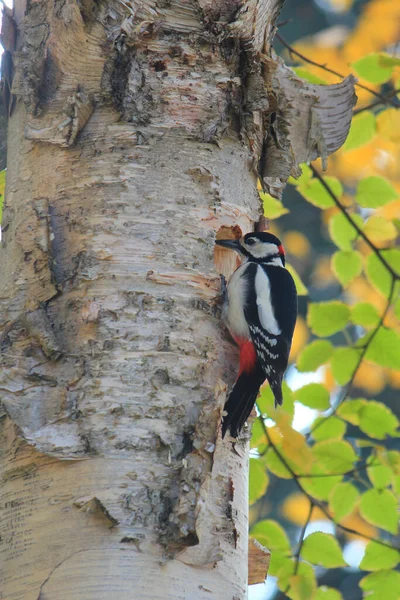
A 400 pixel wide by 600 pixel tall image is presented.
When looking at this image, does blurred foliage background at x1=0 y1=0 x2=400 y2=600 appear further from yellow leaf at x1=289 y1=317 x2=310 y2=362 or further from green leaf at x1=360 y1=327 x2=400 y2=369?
yellow leaf at x1=289 y1=317 x2=310 y2=362

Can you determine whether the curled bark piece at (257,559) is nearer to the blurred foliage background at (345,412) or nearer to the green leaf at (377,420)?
the blurred foliage background at (345,412)

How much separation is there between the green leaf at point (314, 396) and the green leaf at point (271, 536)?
1.59ft

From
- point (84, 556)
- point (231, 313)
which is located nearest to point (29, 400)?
point (84, 556)

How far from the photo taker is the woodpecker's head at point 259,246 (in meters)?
2.56

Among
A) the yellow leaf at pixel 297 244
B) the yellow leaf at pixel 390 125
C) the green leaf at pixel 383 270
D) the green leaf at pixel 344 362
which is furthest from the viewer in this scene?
the yellow leaf at pixel 297 244

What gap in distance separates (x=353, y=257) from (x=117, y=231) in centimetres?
128

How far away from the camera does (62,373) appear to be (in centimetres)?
187

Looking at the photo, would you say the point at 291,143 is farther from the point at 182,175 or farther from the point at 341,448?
the point at 341,448

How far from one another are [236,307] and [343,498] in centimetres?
93

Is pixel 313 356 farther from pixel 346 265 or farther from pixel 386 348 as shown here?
pixel 346 265

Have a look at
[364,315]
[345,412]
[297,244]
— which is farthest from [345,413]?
[297,244]

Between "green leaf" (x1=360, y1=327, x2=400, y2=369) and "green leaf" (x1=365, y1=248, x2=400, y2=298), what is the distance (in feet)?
0.78

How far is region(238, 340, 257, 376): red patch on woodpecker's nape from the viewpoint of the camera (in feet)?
7.45

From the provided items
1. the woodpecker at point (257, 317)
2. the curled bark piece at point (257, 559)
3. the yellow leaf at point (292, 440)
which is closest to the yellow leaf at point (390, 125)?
the woodpecker at point (257, 317)
